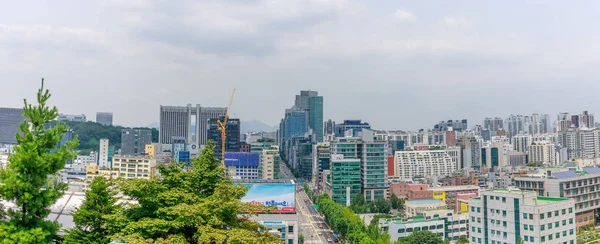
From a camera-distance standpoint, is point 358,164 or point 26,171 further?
point 358,164

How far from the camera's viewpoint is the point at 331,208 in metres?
19.3

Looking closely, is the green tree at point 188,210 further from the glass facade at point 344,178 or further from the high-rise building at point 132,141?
the high-rise building at point 132,141

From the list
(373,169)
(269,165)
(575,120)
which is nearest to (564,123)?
(575,120)

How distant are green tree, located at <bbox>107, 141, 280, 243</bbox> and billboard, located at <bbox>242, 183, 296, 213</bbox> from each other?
10.7 metres

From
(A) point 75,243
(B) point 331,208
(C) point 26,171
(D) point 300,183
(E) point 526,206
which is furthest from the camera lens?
(D) point 300,183

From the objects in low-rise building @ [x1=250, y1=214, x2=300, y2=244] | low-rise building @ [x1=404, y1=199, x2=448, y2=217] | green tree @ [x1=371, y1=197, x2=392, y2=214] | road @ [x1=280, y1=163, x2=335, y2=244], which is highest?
low-rise building @ [x1=250, y1=214, x2=300, y2=244]

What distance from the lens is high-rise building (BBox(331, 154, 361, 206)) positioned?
78.4 ft

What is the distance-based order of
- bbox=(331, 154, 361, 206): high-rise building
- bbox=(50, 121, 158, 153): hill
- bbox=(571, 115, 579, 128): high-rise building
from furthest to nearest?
bbox=(571, 115, 579, 128): high-rise building < bbox=(50, 121, 158, 153): hill < bbox=(331, 154, 361, 206): high-rise building

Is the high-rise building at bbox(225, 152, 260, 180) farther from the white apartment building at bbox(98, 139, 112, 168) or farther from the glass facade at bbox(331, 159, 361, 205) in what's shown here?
the white apartment building at bbox(98, 139, 112, 168)

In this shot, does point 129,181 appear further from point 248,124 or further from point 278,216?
point 248,124

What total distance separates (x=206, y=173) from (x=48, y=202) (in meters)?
1.39

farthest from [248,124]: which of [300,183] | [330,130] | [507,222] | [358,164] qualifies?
[507,222]

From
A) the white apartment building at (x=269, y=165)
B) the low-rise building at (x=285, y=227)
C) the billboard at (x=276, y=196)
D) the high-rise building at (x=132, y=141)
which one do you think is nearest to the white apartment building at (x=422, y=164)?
the white apartment building at (x=269, y=165)

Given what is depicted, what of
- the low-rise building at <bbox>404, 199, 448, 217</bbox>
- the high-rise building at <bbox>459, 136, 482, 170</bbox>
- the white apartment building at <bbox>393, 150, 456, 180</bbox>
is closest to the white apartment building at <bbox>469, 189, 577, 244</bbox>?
the low-rise building at <bbox>404, 199, 448, 217</bbox>
